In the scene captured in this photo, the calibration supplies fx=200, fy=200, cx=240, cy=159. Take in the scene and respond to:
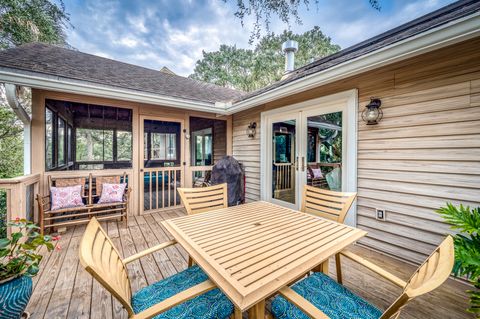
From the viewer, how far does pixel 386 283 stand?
2.05 meters

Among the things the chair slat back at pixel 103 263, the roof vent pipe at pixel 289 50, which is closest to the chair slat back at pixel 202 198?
the chair slat back at pixel 103 263

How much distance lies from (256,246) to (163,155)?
4.08 m

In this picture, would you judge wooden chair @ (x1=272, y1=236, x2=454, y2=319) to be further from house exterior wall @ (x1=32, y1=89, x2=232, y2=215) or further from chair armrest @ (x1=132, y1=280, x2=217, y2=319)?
house exterior wall @ (x1=32, y1=89, x2=232, y2=215)

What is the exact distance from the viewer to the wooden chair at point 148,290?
887 mm

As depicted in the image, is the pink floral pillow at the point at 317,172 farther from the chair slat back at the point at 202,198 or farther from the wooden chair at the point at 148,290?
the wooden chair at the point at 148,290

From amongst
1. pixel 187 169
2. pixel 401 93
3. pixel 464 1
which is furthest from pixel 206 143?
pixel 464 1

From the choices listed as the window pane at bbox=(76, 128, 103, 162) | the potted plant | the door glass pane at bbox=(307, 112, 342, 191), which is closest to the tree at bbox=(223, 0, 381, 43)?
the door glass pane at bbox=(307, 112, 342, 191)

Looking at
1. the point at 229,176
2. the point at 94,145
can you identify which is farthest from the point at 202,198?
the point at 94,145

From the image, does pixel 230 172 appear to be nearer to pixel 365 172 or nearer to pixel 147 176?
pixel 147 176

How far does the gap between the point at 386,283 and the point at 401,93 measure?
2220 millimetres

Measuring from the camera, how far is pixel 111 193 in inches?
141

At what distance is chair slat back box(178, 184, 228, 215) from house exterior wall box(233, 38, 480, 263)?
205cm

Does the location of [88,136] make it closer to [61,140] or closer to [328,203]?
[61,140]

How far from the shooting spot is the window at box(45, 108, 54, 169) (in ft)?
11.2
